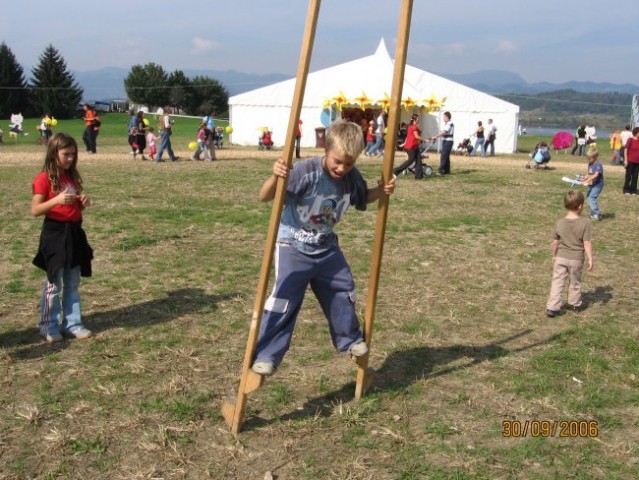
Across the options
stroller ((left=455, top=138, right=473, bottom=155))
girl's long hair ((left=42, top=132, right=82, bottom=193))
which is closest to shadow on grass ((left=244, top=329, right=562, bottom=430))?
girl's long hair ((left=42, top=132, right=82, bottom=193))

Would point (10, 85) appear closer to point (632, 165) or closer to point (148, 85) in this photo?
point (148, 85)

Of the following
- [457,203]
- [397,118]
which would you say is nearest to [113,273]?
[397,118]

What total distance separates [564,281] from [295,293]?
144 inches

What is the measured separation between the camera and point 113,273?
296 inches

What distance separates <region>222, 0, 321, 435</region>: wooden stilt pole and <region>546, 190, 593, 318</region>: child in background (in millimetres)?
3802

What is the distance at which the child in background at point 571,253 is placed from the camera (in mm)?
6492

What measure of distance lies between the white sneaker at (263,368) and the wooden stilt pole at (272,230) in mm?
27

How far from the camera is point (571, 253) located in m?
6.64

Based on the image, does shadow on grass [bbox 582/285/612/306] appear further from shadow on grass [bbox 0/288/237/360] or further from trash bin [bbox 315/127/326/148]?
trash bin [bbox 315/127/326/148]

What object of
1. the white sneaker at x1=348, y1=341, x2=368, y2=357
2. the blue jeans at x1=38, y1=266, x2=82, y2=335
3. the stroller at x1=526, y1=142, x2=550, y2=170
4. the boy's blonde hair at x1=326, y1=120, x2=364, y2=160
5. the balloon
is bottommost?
the blue jeans at x1=38, y1=266, x2=82, y2=335

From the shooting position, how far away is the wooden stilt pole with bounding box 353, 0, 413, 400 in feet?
12.5

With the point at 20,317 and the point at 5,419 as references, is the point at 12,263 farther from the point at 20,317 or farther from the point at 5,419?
the point at 5,419

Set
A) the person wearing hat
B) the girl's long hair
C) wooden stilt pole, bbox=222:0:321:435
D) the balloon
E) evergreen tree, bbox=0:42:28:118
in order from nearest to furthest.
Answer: wooden stilt pole, bbox=222:0:321:435 < the girl's long hair < the person wearing hat < the balloon < evergreen tree, bbox=0:42:28:118
